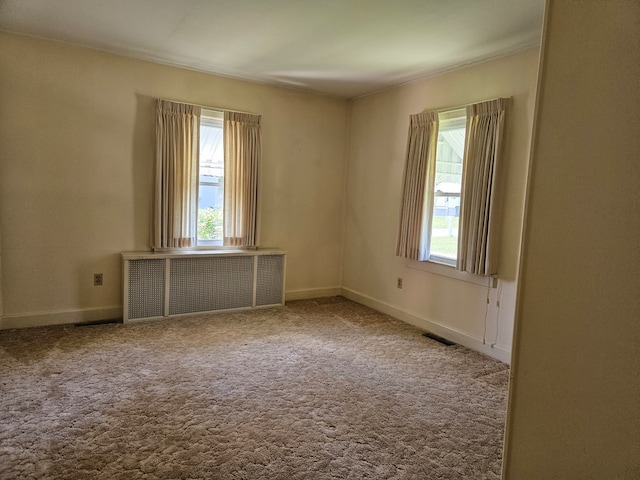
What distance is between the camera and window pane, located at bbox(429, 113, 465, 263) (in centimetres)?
398

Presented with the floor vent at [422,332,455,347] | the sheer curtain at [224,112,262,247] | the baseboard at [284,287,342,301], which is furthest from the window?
the sheer curtain at [224,112,262,247]

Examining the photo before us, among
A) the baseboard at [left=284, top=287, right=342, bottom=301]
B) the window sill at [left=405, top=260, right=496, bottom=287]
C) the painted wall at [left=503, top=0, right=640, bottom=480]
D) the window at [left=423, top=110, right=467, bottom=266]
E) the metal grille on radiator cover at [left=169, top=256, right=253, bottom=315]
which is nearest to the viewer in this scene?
the painted wall at [left=503, top=0, right=640, bottom=480]

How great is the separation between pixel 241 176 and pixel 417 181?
190 centimetres

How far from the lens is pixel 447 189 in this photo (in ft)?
13.3

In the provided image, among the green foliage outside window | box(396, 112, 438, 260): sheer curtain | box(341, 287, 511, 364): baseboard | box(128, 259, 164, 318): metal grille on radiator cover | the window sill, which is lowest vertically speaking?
box(341, 287, 511, 364): baseboard

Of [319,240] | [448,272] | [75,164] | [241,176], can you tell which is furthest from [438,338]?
[75,164]

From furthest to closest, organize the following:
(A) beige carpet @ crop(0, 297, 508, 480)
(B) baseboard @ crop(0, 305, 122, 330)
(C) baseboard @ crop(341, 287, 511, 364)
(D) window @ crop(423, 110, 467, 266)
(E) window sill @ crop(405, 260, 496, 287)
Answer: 1. (D) window @ crop(423, 110, 467, 266)
2. (B) baseboard @ crop(0, 305, 122, 330)
3. (E) window sill @ crop(405, 260, 496, 287)
4. (C) baseboard @ crop(341, 287, 511, 364)
5. (A) beige carpet @ crop(0, 297, 508, 480)

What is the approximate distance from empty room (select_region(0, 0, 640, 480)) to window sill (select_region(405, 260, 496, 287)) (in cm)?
4

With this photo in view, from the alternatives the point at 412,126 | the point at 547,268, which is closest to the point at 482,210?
the point at 412,126

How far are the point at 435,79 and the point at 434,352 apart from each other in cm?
264

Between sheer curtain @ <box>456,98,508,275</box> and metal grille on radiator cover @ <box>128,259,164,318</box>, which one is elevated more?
sheer curtain @ <box>456,98,508,275</box>

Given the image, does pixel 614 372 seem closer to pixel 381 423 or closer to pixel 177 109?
pixel 381 423

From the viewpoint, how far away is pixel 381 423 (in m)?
2.43

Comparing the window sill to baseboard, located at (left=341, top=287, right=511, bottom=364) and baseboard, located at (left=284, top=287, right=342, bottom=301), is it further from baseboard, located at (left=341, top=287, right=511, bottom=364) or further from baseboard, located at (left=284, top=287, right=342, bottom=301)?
baseboard, located at (left=284, top=287, right=342, bottom=301)
